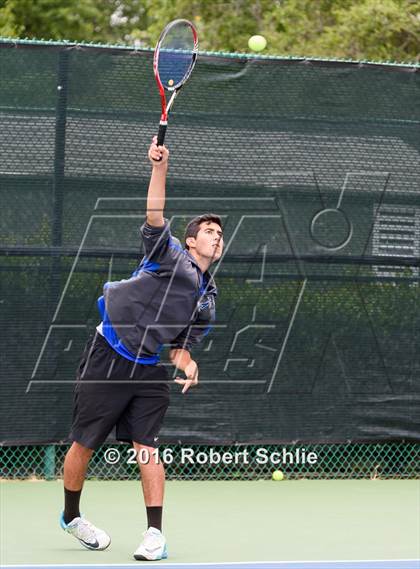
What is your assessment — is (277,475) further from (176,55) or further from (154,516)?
(176,55)

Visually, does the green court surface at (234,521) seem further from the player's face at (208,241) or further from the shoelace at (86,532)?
the player's face at (208,241)

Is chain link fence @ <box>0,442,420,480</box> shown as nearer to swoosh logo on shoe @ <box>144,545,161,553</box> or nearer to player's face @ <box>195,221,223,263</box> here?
swoosh logo on shoe @ <box>144,545,161,553</box>

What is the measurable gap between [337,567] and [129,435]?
1.04m

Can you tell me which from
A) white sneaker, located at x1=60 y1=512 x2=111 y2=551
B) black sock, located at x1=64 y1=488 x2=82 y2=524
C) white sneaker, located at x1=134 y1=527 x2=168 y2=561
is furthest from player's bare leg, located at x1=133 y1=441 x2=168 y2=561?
black sock, located at x1=64 y1=488 x2=82 y2=524

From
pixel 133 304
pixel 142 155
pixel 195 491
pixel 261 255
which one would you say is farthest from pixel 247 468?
pixel 133 304

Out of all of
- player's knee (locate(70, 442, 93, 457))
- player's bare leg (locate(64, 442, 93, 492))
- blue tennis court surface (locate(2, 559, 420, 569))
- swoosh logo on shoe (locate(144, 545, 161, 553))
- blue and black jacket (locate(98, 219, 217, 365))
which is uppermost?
blue and black jacket (locate(98, 219, 217, 365))

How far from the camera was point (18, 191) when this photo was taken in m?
7.07

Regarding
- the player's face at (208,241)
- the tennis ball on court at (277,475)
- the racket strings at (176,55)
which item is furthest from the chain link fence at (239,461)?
the racket strings at (176,55)

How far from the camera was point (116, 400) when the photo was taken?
5.29 metres

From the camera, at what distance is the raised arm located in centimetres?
486

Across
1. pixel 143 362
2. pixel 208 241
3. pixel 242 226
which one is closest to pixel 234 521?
pixel 143 362

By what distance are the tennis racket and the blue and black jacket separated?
928 millimetres

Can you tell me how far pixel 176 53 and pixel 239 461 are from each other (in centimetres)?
276

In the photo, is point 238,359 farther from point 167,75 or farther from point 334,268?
point 167,75
